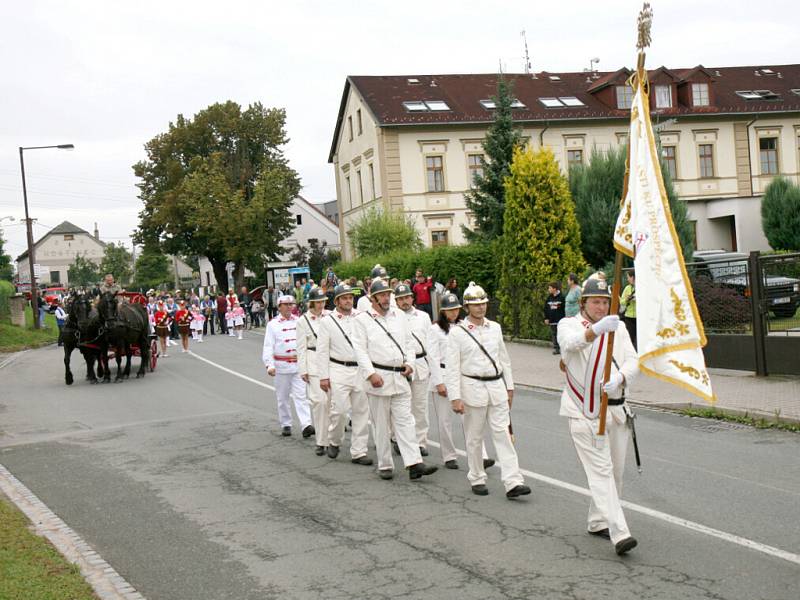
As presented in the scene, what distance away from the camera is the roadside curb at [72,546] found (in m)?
6.02

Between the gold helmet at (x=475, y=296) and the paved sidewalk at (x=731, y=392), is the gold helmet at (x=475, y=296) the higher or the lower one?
the higher one

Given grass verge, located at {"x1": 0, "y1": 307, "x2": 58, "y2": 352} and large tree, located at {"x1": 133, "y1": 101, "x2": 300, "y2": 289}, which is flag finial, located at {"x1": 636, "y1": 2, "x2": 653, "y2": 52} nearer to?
grass verge, located at {"x1": 0, "y1": 307, "x2": 58, "y2": 352}

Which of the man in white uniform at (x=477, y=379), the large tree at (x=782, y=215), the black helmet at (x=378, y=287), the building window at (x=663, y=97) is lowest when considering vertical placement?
the man in white uniform at (x=477, y=379)

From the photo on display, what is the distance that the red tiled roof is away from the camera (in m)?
47.2

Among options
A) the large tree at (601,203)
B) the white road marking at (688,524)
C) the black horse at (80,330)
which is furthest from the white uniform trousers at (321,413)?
the large tree at (601,203)

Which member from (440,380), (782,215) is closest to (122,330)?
(440,380)

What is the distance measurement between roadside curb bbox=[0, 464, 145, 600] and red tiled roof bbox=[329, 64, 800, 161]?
38.4 m

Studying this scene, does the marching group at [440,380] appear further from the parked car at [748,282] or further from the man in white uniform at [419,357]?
the parked car at [748,282]

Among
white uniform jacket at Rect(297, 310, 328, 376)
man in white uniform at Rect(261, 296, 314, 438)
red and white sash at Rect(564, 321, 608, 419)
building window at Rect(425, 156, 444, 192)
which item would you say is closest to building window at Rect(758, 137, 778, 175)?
building window at Rect(425, 156, 444, 192)

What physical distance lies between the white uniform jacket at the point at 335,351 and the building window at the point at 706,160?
140 feet

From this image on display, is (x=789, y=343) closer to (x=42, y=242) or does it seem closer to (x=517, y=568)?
(x=517, y=568)

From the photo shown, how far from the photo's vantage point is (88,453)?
1148 centimetres

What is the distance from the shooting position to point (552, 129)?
48312mm

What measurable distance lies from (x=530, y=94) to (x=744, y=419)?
1581 inches
